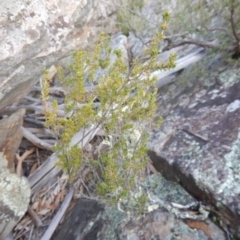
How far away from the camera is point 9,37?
196 centimetres

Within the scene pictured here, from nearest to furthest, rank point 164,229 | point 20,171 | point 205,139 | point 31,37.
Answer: point 31,37
point 164,229
point 205,139
point 20,171

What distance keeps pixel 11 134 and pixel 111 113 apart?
811mm

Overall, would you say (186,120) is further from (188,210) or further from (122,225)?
(122,225)

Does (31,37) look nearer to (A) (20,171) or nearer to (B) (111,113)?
(B) (111,113)

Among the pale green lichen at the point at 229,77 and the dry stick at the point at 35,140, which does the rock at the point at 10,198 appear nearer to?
the dry stick at the point at 35,140

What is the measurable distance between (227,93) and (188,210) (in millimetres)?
912

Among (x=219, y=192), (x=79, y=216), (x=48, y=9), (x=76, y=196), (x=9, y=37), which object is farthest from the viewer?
(x=76, y=196)

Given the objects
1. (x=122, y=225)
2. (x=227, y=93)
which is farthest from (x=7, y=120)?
(x=227, y=93)

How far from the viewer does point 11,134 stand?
2.58 metres

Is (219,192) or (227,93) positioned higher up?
(227,93)

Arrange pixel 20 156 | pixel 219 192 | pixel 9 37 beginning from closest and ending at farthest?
pixel 9 37 → pixel 219 192 → pixel 20 156

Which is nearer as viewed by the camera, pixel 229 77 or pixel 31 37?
pixel 31 37

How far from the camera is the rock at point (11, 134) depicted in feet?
8.30

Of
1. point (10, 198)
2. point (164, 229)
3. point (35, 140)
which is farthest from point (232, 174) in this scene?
point (35, 140)
